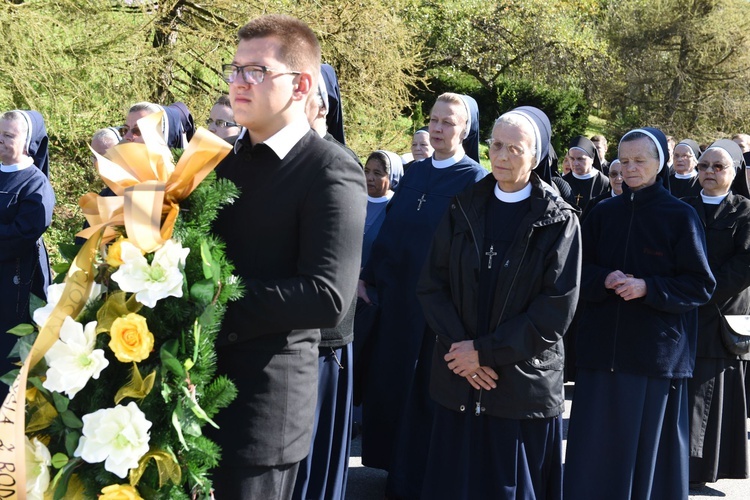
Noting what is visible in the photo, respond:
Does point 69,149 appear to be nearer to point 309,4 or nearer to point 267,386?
point 309,4

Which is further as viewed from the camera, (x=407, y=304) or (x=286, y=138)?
(x=407, y=304)

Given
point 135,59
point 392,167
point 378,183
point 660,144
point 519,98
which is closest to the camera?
point 660,144

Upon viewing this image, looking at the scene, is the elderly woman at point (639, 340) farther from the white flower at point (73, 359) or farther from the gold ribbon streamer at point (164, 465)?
the white flower at point (73, 359)

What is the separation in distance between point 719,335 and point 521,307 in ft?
8.41

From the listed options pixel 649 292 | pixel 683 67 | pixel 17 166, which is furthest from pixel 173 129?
pixel 683 67

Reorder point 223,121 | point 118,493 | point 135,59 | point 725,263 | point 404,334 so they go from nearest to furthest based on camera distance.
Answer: point 118,493
point 404,334
point 725,263
point 223,121
point 135,59

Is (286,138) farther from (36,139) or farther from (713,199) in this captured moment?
(36,139)

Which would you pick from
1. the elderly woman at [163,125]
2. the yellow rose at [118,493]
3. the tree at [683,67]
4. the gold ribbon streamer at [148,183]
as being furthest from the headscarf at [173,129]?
the tree at [683,67]

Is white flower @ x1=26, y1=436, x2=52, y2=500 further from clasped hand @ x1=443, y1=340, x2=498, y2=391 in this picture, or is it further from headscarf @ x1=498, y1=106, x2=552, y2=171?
headscarf @ x1=498, y1=106, x2=552, y2=171

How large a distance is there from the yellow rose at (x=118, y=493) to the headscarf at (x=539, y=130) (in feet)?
8.58

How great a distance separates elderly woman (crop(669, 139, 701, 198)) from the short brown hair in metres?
7.40

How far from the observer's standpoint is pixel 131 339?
2369 mm

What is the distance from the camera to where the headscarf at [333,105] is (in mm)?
4535

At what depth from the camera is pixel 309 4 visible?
1233 centimetres
